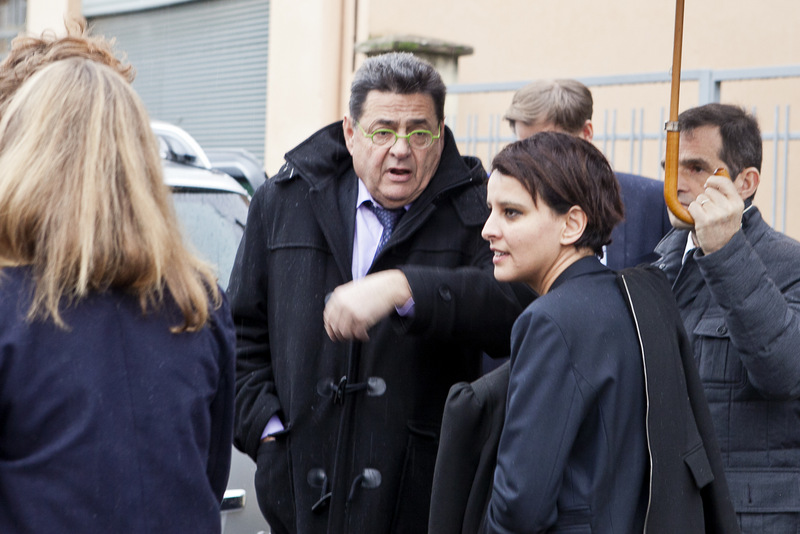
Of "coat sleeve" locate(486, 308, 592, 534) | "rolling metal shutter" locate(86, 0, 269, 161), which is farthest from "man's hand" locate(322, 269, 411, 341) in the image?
"rolling metal shutter" locate(86, 0, 269, 161)

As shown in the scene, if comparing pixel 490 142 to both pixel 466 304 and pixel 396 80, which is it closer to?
pixel 396 80

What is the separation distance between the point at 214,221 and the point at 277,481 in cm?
169

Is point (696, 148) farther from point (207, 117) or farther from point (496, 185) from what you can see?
point (207, 117)

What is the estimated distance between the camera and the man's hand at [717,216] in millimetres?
2650

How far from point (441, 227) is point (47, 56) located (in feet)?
4.15

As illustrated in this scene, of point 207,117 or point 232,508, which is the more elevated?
point 207,117

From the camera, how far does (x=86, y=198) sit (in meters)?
1.82

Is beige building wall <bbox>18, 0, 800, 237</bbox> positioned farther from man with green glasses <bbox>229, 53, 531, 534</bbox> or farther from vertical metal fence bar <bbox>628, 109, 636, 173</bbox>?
man with green glasses <bbox>229, 53, 531, 534</bbox>

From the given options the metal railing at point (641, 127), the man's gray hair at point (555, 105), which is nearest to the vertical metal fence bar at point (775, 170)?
the metal railing at point (641, 127)

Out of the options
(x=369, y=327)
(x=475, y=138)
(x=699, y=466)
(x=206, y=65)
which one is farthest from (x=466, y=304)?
(x=206, y=65)

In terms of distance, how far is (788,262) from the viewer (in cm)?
284

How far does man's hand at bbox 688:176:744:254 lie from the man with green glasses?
0.53m

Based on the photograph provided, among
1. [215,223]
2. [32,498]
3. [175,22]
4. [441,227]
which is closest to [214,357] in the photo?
[32,498]

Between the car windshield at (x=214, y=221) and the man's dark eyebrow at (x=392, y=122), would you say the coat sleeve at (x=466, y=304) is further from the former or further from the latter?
the car windshield at (x=214, y=221)
